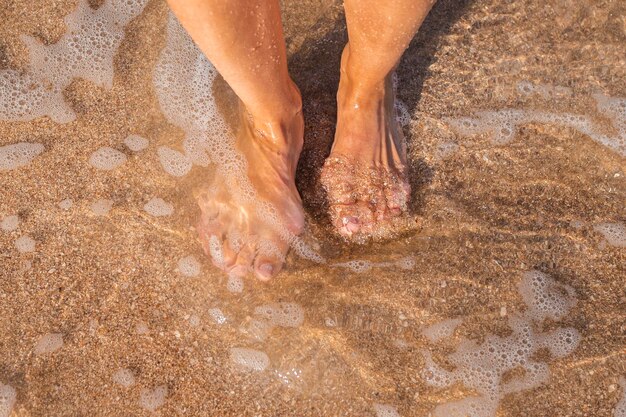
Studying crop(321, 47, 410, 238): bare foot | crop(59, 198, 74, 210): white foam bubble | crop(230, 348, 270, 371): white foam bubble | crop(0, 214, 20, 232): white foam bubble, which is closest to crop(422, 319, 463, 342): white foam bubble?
crop(321, 47, 410, 238): bare foot

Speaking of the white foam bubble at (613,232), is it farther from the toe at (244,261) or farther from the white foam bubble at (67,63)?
the white foam bubble at (67,63)

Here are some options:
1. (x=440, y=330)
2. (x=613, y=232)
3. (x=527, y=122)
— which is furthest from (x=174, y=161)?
(x=613, y=232)

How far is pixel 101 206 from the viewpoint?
1.98 meters

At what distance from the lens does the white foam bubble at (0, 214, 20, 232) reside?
1955 millimetres

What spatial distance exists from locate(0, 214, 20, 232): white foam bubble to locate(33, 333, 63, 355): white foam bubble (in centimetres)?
41

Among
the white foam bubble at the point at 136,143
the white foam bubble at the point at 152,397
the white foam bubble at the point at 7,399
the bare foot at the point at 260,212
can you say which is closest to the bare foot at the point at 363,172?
the bare foot at the point at 260,212

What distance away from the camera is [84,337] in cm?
185

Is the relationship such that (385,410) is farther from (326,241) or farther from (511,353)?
(326,241)

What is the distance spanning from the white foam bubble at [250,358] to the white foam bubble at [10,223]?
2.90 ft

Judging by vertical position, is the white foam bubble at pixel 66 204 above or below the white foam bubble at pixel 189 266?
above

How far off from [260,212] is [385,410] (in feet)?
2.56

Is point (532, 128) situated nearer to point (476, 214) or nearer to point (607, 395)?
point (476, 214)

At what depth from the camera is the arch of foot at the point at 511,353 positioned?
1.82m

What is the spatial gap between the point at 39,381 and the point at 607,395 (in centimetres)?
185
